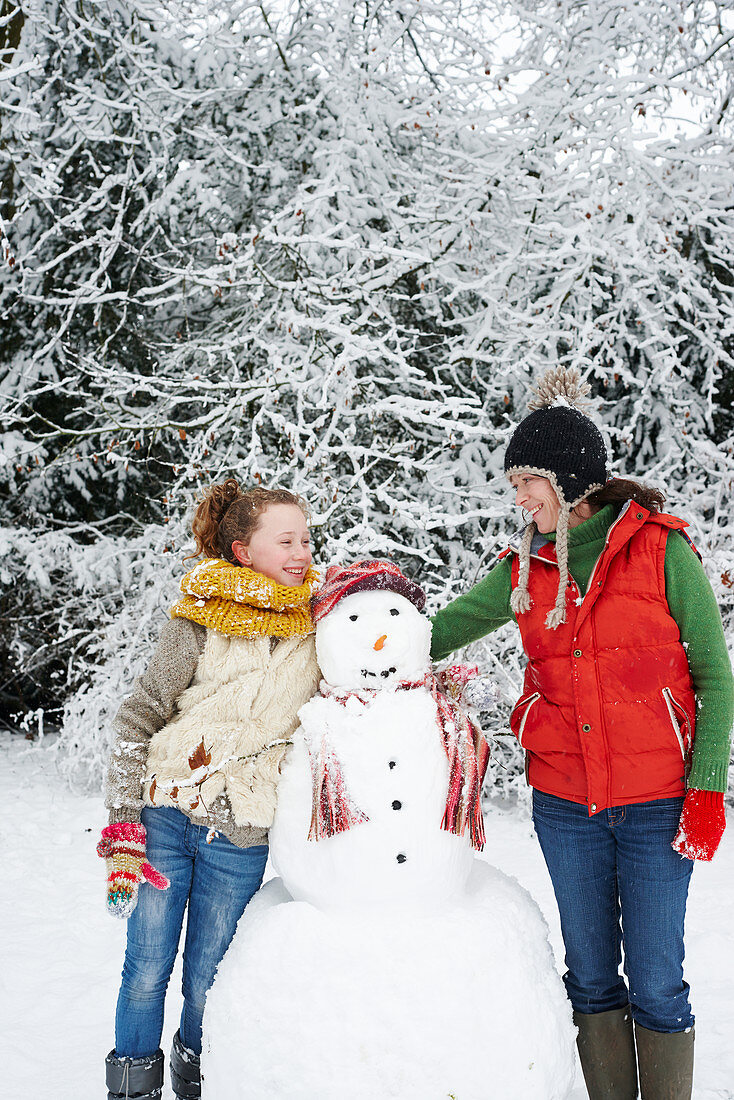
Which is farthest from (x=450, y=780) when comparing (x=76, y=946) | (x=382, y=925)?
(x=76, y=946)

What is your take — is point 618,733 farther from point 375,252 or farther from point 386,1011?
point 375,252

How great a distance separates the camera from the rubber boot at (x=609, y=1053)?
206 centimetres

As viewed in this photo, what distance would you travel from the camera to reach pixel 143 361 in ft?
19.6

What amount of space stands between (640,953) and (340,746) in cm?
87

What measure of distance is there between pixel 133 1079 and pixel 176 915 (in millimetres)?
368

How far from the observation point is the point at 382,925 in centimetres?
172

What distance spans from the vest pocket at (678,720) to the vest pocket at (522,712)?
31 cm

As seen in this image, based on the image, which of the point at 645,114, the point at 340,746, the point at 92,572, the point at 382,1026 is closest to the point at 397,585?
the point at 340,746

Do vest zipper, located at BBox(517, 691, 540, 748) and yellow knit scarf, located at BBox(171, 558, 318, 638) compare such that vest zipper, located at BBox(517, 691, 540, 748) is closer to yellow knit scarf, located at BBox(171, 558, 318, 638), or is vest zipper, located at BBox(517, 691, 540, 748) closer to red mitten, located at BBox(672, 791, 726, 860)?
red mitten, located at BBox(672, 791, 726, 860)

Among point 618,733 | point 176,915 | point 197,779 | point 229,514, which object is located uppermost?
point 229,514

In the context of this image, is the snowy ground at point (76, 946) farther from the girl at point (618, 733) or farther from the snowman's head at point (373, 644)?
the snowman's head at point (373, 644)

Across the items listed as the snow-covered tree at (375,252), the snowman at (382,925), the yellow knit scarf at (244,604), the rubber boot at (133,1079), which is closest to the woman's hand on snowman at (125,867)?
the snowman at (382,925)

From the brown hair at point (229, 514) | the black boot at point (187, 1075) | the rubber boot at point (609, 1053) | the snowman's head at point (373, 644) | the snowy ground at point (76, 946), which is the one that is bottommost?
the snowy ground at point (76, 946)

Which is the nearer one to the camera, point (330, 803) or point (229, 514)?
point (330, 803)
